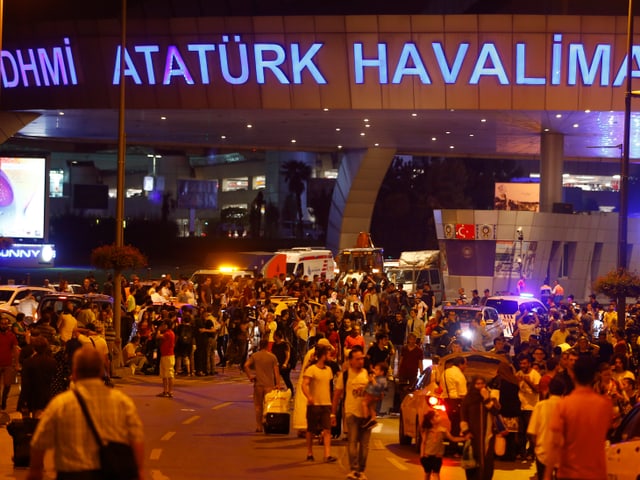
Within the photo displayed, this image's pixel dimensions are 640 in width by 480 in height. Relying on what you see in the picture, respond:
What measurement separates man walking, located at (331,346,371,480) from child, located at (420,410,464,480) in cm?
82

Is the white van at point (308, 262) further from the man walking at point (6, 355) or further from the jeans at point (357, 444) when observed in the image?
the jeans at point (357, 444)

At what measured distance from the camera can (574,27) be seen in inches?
1580

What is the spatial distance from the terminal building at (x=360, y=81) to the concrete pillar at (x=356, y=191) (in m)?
5.63

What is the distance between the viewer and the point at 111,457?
6.85 m

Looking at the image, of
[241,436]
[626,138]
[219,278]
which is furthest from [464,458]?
[219,278]

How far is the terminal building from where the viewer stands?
40.7 metres

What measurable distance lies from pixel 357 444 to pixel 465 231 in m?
38.9

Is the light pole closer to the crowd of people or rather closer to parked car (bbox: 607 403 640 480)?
the crowd of people

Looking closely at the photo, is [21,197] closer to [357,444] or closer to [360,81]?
[360,81]

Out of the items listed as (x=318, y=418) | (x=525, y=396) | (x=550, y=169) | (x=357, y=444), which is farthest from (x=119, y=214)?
(x=550, y=169)

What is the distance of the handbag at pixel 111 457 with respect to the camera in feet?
22.5

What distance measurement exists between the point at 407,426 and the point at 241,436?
103 inches

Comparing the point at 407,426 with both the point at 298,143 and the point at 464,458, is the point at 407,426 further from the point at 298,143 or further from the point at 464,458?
the point at 298,143

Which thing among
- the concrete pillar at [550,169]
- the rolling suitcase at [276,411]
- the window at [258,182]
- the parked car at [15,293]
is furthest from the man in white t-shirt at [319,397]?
the window at [258,182]
